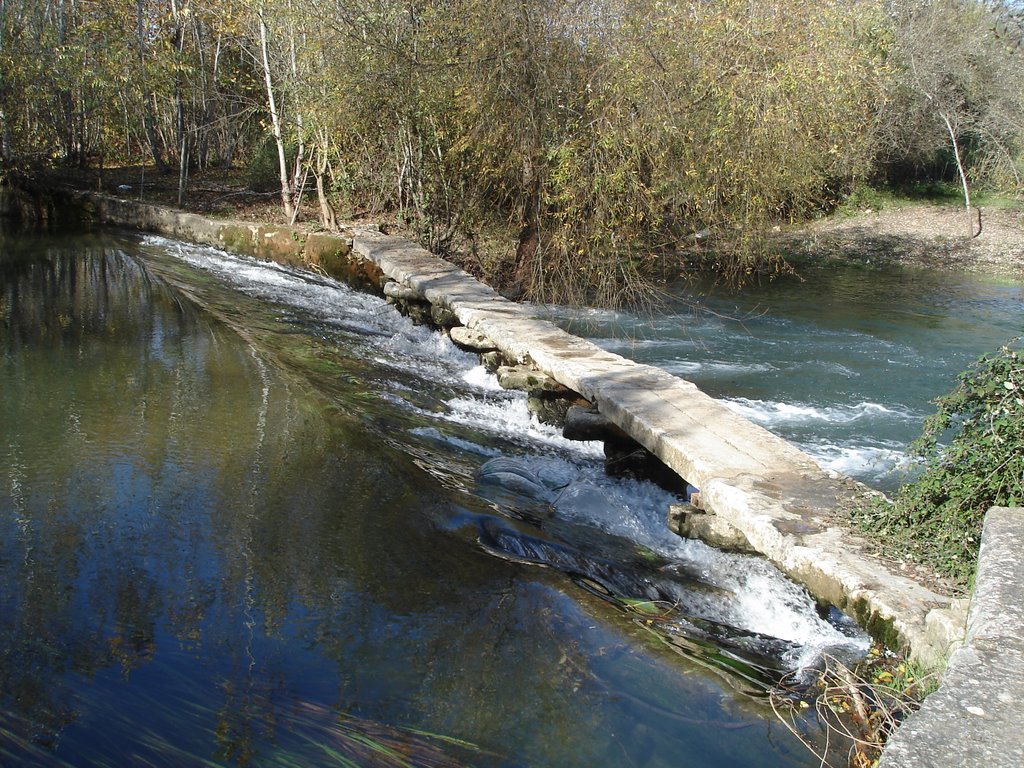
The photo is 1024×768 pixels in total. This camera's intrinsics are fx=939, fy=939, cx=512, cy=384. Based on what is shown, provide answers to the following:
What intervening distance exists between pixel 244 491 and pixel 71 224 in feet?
49.2

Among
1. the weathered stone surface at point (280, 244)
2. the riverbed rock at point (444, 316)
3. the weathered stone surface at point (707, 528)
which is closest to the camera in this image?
the weathered stone surface at point (707, 528)

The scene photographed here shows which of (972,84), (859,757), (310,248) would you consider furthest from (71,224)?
(972,84)

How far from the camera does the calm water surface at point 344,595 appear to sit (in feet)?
11.8

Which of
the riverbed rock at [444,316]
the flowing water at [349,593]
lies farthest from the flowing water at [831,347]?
the flowing water at [349,593]

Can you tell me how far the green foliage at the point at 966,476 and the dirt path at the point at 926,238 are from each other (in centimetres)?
1611

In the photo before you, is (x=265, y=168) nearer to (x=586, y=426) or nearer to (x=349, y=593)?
(x=586, y=426)

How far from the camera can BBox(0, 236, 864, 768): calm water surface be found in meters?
3.58

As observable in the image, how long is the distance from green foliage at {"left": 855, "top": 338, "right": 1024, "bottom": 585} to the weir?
21cm

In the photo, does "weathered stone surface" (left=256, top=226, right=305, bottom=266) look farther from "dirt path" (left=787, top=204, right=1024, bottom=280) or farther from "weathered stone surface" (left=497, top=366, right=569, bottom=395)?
"dirt path" (left=787, top=204, right=1024, bottom=280)

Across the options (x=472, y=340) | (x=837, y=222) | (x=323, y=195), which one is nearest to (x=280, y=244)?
(x=323, y=195)

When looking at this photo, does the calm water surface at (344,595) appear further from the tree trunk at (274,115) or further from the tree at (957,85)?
the tree at (957,85)

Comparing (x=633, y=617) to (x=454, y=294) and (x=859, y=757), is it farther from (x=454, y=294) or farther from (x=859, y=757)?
(x=454, y=294)

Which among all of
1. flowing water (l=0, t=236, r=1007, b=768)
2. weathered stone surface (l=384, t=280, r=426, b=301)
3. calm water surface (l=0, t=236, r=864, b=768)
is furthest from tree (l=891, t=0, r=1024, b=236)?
calm water surface (l=0, t=236, r=864, b=768)

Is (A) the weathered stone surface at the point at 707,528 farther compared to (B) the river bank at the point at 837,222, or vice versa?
(B) the river bank at the point at 837,222
